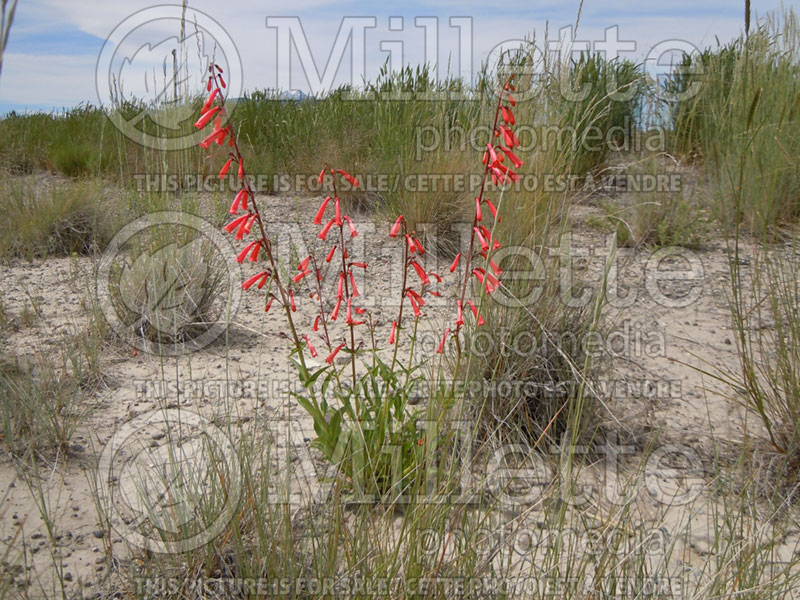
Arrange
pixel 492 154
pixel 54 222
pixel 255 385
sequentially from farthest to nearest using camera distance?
pixel 54 222
pixel 255 385
pixel 492 154

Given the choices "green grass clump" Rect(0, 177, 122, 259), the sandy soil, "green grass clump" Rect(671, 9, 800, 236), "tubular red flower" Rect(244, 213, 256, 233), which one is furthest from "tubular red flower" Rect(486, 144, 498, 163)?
"green grass clump" Rect(0, 177, 122, 259)

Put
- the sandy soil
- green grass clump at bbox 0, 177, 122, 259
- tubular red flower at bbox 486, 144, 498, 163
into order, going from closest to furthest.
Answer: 1. tubular red flower at bbox 486, 144, 498, 163
2. the sandy soil
3. green grass clump at bbox 0, 177, 122, 259

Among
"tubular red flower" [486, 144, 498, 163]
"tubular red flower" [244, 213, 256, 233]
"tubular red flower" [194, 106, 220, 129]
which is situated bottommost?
"tubular red flower" [244, 213, 256, 233]

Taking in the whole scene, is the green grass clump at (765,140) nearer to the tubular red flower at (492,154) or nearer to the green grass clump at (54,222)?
the tubular red flower at (492,154)

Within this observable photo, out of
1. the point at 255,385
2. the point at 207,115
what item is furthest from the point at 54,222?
the point at 207,115

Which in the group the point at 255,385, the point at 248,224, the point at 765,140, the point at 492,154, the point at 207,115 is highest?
the point at 765,140

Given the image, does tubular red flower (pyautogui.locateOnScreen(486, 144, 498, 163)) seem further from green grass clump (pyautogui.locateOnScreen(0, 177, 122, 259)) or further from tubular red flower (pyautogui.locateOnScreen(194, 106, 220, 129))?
green grass clump (pyautogui.locateOnScreen(0, 177, 122, 259))

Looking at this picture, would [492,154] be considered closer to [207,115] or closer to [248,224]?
[248,224]

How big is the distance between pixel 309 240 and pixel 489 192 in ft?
5.56

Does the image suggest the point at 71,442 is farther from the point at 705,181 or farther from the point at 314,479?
the point at 705,181

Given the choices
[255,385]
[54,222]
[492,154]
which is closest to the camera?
[492,154]

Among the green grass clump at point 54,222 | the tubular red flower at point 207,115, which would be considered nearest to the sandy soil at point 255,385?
the green grass clump at point 54,222

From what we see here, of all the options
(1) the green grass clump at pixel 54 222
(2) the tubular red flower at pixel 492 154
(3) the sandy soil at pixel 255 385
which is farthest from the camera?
(1) the green grass clump at pixel 54 222

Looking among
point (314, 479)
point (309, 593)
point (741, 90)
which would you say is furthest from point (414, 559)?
point (741, 90)
